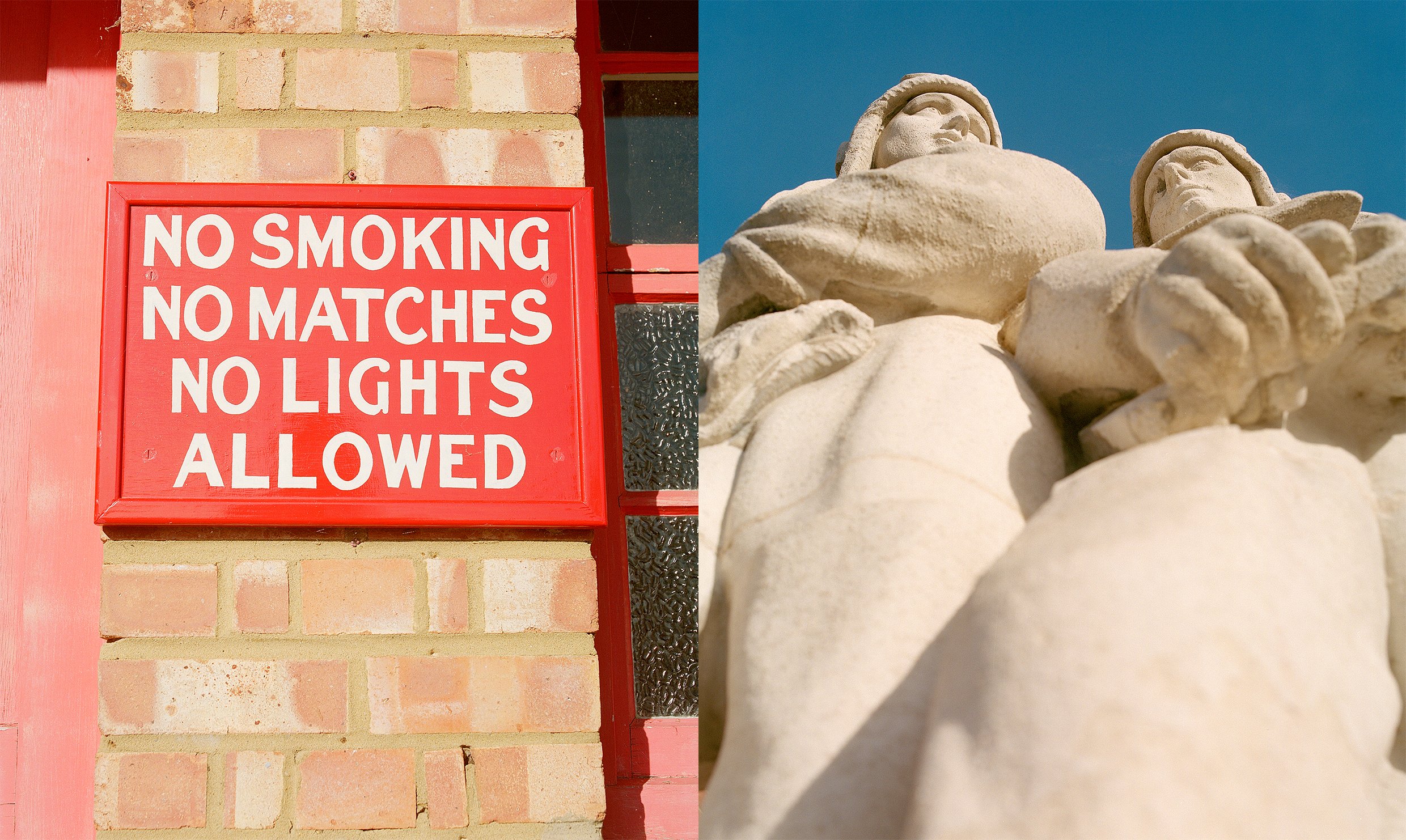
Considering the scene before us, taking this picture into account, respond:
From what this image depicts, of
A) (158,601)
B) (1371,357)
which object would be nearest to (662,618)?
(158,601)

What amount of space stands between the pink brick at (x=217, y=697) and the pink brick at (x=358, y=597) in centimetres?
6

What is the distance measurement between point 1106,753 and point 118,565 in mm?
1077

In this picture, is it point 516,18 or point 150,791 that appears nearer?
point 150,791

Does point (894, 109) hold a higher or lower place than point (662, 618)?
higher

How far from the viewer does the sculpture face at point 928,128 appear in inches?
60.9

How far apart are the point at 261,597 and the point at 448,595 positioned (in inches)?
8.0

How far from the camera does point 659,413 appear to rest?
176cm

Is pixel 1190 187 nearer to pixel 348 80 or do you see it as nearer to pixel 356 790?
pixel 348 80

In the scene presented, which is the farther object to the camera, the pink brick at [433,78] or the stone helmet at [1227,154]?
the stone helmet at [1227,154]

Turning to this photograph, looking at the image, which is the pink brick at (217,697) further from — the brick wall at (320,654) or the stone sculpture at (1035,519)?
the stone sculpture at (1035,519)

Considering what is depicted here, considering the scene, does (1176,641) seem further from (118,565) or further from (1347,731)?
(118,565)

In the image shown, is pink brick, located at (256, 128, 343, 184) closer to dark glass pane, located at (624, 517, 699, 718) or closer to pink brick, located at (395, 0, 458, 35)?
pink brick, located at (395, 0, 458, 35)

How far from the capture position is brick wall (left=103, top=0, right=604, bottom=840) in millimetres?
1272

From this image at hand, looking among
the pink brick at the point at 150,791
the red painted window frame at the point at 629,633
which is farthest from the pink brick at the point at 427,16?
the pink brick at the point at 150,791
